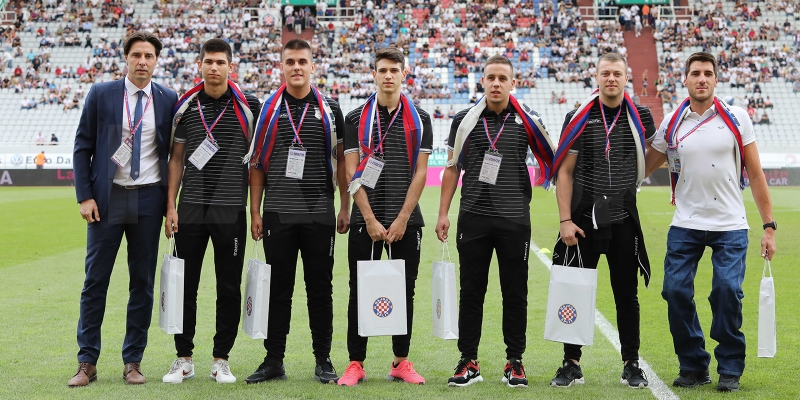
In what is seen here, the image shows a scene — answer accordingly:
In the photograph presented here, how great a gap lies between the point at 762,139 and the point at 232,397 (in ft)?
114

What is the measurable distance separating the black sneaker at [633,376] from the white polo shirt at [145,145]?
333 cm

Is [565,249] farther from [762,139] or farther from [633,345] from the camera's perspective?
[762,139]

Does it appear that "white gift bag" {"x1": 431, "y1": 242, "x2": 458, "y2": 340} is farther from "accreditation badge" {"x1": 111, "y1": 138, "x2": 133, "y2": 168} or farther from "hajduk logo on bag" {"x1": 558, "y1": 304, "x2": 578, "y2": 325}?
"accreditation badge" {"x1": 111, "y1": 138, "x2": 133, "y2": 168}

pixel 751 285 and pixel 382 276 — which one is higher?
pixel 382 276

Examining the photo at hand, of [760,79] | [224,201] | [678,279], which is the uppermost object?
[760,79]

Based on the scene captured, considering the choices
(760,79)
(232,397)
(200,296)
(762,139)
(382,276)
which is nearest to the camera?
(232,397)

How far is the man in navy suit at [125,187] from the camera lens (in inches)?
217

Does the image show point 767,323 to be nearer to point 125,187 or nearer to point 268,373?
point 268,373

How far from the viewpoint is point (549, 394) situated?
512 cm

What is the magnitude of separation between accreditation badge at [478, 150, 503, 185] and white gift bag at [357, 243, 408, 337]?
2.54 ft

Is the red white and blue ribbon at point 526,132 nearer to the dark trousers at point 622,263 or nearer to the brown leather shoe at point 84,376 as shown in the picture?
the dark trousers at point 622,263

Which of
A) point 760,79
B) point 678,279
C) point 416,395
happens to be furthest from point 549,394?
point 760,79

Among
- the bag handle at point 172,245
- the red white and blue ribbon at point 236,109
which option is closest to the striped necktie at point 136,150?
the red white and blue ribbon at point 236,109

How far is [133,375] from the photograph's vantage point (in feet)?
17.8
